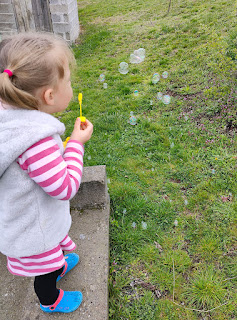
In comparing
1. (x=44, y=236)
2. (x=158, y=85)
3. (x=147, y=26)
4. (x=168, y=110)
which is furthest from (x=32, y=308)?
(x=147, y=26)

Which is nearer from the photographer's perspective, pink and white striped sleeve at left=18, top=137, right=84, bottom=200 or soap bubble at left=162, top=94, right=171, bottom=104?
pink and white striped sleeve at left=18, top=137, right=84, bottom=200

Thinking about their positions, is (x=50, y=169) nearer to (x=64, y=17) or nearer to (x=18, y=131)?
(x=18, y=131)

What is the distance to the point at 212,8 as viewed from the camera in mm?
8789

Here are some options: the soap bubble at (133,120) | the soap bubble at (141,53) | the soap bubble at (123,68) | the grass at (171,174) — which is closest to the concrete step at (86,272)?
the grass at (171,174)

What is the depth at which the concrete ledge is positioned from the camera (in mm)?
2701

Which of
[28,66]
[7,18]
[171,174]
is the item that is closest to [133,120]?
[171,174]

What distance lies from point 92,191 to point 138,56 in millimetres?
5256

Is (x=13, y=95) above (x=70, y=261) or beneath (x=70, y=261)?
above

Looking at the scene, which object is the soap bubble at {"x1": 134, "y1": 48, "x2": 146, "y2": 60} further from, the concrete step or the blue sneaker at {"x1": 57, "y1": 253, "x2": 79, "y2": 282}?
the blue sneaker at {"x1": 57, "y1": 253, "x2": 79, "y2": 282}

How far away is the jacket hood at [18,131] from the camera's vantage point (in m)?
1.25

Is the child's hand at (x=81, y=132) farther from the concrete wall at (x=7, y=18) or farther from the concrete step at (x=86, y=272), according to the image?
the concrete wall at (x=7, y=18)

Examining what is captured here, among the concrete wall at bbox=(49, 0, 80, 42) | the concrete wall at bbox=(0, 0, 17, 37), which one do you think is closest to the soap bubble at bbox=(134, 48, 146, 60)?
the concrete wall at bbox=(49, 0, 80, 42)

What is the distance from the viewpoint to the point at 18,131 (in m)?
1.27

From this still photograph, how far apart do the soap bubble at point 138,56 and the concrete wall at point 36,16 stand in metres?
2.88
